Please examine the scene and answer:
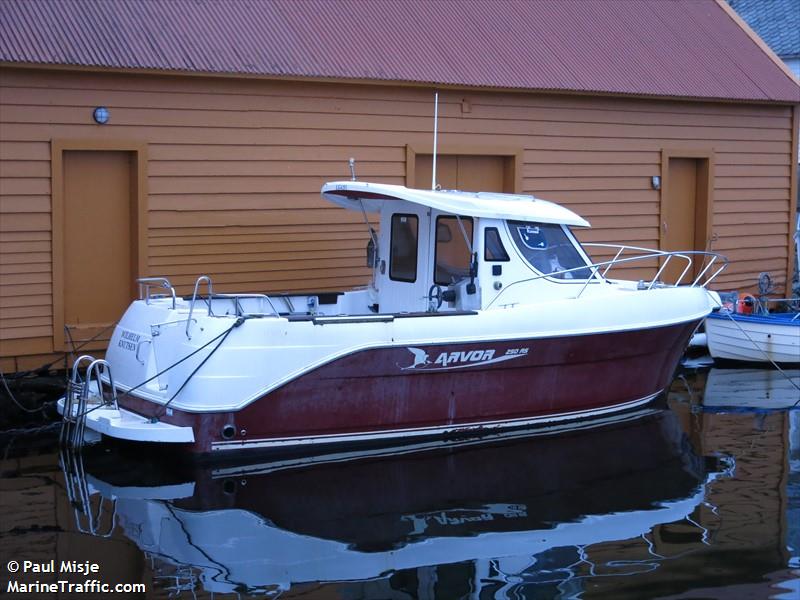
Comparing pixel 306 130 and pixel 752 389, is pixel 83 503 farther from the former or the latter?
pixel 752 389

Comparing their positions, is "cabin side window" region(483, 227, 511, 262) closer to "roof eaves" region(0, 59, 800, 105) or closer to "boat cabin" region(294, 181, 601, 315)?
"boat cabin" region(294, 181, 601, 315)

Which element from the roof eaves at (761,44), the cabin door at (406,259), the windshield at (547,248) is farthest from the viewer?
the roof eaves at (761,44)

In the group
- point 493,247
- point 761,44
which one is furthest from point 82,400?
point 761,44

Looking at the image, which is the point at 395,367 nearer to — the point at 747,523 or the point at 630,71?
the point at 747,523

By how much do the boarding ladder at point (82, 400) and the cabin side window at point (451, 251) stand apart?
120 inches

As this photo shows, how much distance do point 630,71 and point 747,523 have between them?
27.4 ft

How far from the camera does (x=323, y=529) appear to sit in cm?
744

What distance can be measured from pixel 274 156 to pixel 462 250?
2.82 meters

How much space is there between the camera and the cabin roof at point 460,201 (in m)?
9.78

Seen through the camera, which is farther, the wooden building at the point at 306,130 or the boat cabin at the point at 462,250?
the wooden building at the point at 306,130

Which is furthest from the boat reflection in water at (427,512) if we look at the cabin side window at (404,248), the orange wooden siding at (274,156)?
the orange wooden siding at (274,156)

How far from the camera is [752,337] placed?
13227 millimetres

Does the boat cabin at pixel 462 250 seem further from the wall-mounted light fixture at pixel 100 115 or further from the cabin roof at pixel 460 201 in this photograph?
the wall-mounted light fixture at pixel 100 115

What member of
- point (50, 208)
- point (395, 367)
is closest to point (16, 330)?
point (50, 208)
